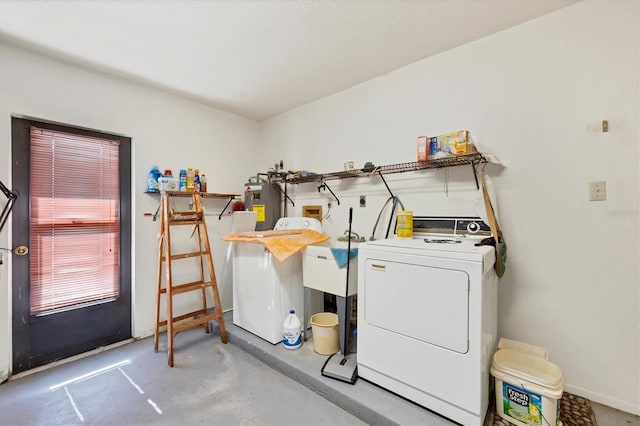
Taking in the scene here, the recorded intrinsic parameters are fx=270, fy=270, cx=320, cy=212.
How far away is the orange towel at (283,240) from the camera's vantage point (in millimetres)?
2234

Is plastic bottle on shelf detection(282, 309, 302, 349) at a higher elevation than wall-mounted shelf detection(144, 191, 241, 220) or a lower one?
lower

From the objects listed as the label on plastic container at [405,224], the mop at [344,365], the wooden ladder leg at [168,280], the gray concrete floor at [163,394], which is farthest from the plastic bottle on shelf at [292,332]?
the label on plastic container at [405,224]

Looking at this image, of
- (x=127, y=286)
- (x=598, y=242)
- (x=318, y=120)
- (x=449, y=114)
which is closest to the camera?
(x=598, y=242)

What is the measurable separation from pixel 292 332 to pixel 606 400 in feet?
7.01

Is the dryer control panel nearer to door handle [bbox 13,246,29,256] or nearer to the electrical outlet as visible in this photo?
the electrical outlet

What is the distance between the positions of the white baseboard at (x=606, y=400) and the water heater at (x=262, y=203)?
115 inches

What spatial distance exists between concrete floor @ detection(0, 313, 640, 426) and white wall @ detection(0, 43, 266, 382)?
0.47 m

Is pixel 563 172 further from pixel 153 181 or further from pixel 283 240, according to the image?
pixel 153 181

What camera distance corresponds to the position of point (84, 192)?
2.44 meters

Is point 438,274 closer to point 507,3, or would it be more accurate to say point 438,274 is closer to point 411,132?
point 411,132

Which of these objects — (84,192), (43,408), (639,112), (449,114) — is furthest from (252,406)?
(639,112)

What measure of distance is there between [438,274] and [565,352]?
1.18 metres

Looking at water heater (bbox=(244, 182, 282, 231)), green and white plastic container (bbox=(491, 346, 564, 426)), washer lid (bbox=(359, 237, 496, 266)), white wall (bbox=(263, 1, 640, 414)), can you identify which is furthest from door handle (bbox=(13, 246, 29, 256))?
green and white plastic container (bbox=(491, 346, 564, 426))

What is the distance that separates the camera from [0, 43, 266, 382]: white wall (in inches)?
81.5
